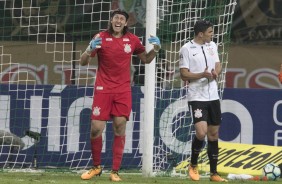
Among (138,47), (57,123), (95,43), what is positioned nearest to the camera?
(95,43)

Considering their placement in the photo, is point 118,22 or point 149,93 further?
point 149,93

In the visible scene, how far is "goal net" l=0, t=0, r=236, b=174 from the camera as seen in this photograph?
1352 cm

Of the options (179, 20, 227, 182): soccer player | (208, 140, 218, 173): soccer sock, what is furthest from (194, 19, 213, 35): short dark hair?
(208, 140, 218, 173): soccer sock

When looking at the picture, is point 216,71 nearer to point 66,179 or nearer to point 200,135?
point 200,135

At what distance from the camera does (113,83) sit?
11281 mm

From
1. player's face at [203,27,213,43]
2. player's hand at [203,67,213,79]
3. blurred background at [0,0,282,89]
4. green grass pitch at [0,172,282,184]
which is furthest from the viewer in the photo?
blurred background at [0,0,282,89]

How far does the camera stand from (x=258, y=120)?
1465 cm

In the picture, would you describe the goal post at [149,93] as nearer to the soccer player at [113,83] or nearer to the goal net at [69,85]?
the soccer player at [113,83]

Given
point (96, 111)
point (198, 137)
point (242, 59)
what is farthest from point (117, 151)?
point (242, 59)

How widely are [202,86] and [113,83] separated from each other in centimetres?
119

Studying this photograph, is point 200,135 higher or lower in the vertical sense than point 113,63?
lower

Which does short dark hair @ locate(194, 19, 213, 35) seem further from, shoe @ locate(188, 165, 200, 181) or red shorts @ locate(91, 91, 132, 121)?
shoe @ locate(188, 165, 200, 181)

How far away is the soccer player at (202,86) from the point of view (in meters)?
11.6

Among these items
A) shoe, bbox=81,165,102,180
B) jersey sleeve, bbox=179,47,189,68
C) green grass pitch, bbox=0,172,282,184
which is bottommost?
green grass pitch, bbox=0,172,282,184
